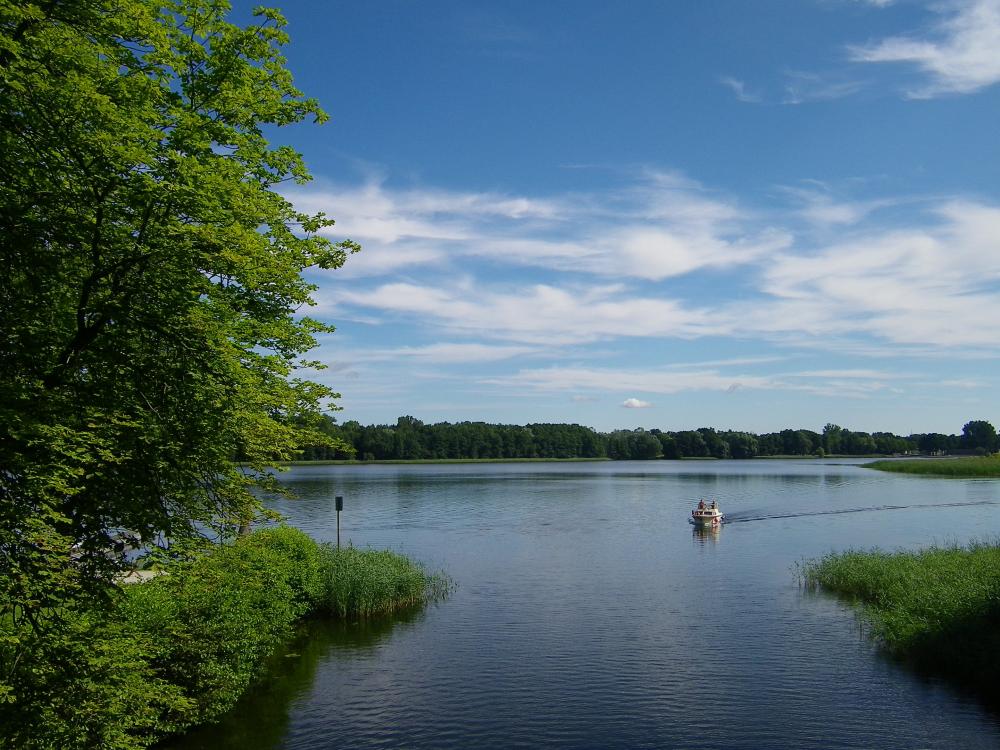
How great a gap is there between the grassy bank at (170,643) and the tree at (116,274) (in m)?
0.81

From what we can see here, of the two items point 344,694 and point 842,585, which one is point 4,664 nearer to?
point 344,694

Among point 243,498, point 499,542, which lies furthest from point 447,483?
point 243,498

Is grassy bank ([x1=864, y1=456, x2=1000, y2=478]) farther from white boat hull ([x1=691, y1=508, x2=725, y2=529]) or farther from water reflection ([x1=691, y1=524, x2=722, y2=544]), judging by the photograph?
water reflection ([x1=691, y1=524, x2=722, y2=544])

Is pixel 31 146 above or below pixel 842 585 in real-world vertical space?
above

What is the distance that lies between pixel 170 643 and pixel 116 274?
9292 millimetres

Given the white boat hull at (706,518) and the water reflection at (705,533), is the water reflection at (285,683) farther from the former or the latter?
the white boat hull at (706,518)

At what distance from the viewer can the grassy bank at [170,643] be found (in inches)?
440

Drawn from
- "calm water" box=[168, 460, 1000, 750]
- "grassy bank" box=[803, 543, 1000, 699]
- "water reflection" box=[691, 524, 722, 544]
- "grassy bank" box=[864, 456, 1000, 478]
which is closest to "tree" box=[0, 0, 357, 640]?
"calm water" box=[168, 460, 1000, 750]

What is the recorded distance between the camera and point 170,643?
55.0 ft

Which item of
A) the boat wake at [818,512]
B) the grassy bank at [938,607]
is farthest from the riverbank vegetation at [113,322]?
the boat wake at [818,512]

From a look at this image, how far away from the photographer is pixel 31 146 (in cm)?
1068

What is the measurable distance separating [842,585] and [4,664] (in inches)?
1214

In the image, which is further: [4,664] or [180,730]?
[180,730]

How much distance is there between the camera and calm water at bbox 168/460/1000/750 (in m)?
17.9
